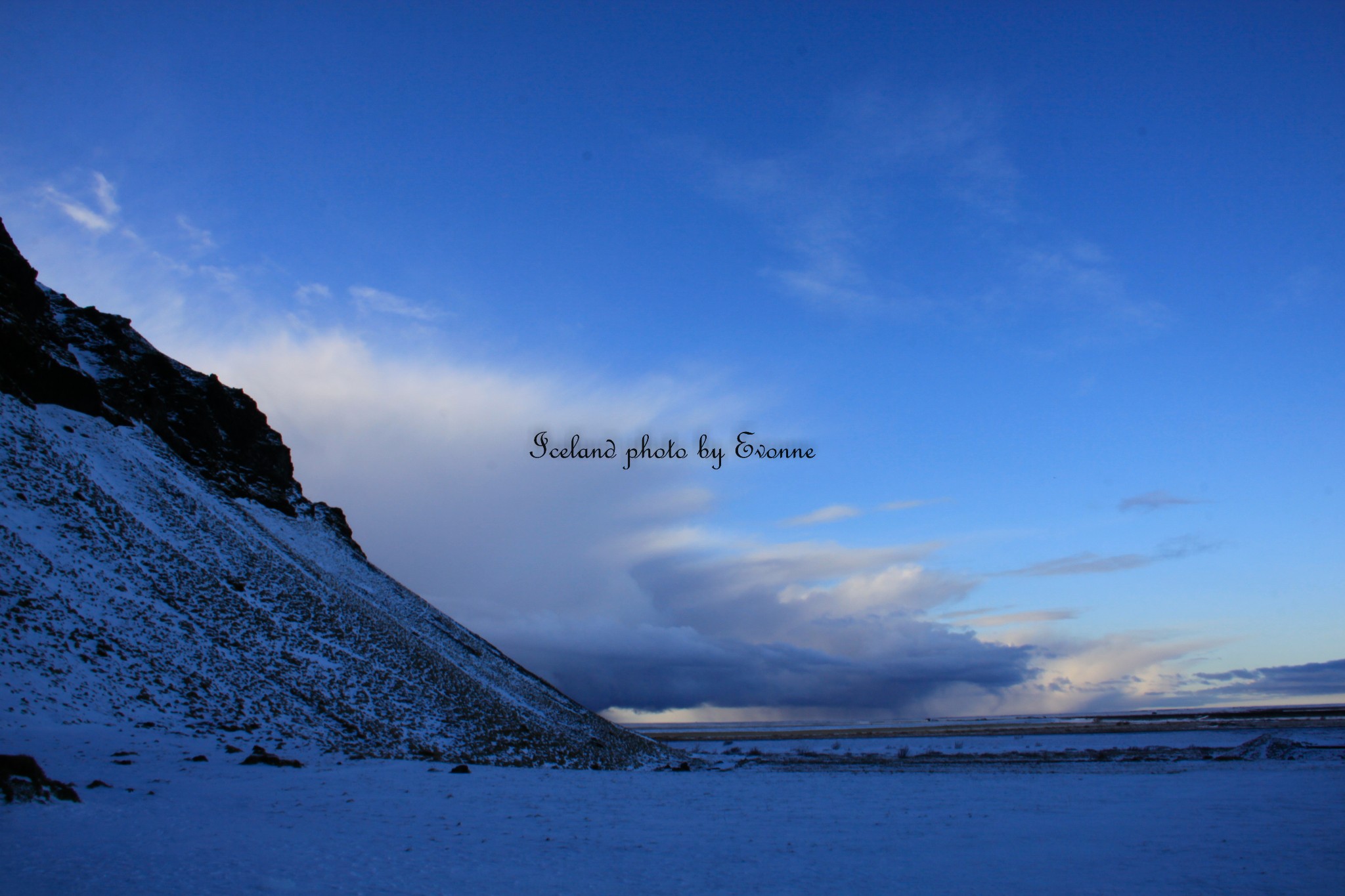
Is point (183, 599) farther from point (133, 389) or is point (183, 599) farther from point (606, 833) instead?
point (606, 833)

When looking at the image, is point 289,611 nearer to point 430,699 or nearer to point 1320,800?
point 430,699

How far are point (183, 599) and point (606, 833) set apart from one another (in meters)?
35.6

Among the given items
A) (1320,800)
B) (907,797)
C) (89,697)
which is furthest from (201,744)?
(1320,800)

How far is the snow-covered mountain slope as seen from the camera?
34.9 metres

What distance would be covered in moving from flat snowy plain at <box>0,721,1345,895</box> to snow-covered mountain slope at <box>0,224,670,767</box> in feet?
15.0

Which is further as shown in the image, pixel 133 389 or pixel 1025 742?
pixel 1025 742

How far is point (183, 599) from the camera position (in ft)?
143

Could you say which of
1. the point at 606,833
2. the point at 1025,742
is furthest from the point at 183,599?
the point at 1025,742

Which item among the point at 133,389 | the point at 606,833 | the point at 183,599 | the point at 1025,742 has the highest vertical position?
the point at 133,389

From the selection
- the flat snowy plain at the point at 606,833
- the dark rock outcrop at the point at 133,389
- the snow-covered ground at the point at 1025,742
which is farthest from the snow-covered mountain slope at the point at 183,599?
the snow-covered ground at the point at 1025,742

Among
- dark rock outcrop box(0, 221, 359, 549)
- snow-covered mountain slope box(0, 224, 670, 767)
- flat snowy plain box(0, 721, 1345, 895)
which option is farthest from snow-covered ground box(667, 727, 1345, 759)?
dark rock outcrop box(0, 221, 359, 549)

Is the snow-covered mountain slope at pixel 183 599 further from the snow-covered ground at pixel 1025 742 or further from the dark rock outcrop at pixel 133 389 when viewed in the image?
the snow-covered ground at pixel 1025 742

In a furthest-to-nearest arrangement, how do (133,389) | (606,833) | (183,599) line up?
(133,389), (183,599), (606,833)

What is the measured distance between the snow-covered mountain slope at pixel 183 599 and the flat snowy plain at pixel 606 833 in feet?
15.0
